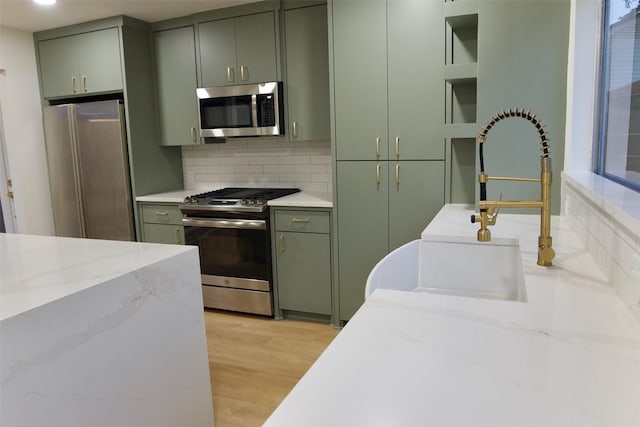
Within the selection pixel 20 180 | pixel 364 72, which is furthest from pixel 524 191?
pixel 20 180

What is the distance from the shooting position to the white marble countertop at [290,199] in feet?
10.9

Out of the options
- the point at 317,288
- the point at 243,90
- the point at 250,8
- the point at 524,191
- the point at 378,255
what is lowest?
the point at 317,288

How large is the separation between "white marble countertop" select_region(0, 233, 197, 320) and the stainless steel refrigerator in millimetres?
1709

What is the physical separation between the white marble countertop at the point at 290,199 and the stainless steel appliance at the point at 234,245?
0.36 feet

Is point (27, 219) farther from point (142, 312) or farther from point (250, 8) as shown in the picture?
point (142, 312)

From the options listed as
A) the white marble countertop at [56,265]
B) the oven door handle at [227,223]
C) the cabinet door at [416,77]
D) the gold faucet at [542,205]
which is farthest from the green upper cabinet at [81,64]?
the gold faucet at [542,205]

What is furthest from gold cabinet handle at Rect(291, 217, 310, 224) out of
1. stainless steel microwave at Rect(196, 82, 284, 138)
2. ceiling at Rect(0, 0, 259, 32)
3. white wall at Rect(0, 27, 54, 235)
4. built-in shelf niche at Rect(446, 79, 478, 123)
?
white wall at Rect(0, 27, 54, 235)

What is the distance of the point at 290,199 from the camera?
137 inches

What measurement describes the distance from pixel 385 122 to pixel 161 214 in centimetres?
201

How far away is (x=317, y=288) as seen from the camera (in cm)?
343

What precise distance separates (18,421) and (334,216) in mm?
2243

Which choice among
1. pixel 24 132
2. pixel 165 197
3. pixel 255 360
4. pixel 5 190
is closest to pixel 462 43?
pixel 255 360

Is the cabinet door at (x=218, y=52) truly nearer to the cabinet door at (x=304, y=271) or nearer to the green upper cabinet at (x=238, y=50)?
the green upper cabinet at (x=238, y=50)

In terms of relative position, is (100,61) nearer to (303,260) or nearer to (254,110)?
(254,110)
